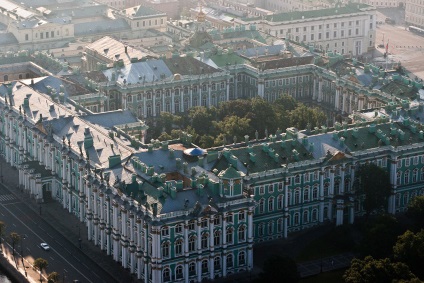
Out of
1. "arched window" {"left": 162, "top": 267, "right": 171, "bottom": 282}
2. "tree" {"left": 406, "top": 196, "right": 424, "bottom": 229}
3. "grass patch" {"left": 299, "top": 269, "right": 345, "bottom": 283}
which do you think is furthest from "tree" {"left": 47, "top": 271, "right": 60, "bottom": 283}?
"tree" {"left": 406, "top": 196, "right": 424, "bottom": 229}

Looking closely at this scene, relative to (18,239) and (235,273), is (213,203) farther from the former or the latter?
(18,239)

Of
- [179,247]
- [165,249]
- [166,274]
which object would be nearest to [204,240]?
[179,247]

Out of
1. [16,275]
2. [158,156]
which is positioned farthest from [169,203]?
[16,275]

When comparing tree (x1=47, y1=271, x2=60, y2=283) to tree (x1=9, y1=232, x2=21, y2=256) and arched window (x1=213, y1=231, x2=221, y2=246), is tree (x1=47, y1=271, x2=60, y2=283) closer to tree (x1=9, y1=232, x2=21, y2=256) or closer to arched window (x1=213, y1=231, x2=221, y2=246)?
tree (x1=9, y1=232, x2=21, y2=256)

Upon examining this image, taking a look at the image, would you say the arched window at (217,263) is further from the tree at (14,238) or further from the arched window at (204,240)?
the tree at (14,238)

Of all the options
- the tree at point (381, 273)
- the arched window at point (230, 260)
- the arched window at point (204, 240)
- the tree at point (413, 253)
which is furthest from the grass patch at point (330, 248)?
the tree at point (381, 273)

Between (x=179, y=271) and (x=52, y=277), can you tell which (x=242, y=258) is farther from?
(x=52, y=277)
